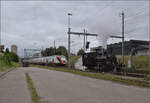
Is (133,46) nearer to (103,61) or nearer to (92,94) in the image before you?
(103,61)

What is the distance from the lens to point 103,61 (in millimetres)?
18406

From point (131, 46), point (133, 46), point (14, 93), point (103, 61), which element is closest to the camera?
point (14, 93)

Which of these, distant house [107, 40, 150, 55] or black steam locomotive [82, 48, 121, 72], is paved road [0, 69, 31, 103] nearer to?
black steam locomotive [82, 48, 121, 72]

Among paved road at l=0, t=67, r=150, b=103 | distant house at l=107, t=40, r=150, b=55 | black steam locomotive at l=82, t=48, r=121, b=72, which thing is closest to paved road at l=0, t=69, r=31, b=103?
paved road at l=0, t=67, r=150, b=103

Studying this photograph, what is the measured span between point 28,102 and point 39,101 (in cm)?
39

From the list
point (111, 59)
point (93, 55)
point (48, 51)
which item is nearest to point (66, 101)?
point (111, 59)

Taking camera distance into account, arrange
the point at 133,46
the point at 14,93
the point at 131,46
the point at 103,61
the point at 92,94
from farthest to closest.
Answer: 1. the point at 131,46
2. the point at 133,46
3. the point at 103,61
4. the point at 14,93
5. the point at 92,94

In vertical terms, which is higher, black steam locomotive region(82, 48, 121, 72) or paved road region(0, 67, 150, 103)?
black steam locomotive region(82, 48, 121, 72)

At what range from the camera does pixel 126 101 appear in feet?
20.3

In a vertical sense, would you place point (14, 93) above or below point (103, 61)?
below

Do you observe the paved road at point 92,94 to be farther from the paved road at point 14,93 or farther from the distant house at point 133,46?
the distant house at point 133,46

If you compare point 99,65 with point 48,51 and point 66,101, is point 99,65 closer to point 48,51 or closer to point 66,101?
point 66,101

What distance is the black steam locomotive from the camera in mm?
18195

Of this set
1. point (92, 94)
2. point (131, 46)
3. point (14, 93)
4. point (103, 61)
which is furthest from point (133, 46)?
point (14, 93)
